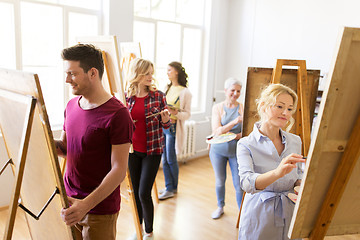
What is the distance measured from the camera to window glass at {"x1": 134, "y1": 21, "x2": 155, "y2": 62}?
4.50m

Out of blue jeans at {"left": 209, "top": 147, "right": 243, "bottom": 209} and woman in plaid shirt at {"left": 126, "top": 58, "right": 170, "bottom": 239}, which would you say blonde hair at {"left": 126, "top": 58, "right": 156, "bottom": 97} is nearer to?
woman in plaid shirt at {"left": 126, "top": 58, "right": 170, "bottom": 239}

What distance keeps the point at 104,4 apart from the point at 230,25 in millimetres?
2519

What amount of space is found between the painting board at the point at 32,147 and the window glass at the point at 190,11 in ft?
13.2

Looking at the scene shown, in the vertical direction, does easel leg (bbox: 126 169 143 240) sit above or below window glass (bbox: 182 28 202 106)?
below

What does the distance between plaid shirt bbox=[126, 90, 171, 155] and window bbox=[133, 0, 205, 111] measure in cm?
210

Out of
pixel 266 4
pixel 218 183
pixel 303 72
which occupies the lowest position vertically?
pixel 218 183

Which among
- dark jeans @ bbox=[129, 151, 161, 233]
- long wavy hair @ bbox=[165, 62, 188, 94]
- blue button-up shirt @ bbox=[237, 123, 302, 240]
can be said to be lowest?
dark jeans @ bbox=[129, 151, 161, 233]

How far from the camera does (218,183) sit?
3.25 m

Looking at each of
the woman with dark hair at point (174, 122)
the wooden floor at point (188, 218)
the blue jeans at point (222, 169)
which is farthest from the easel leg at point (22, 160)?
A: the woman with dark hair at point (174, 122)

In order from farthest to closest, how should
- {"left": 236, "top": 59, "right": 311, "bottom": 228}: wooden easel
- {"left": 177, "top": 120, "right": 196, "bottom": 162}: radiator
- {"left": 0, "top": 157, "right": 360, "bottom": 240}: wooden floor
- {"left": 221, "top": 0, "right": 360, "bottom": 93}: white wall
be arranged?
{"left": 177, "top": 120, "right": 196, "bottom": 162}: radiator → {"left": 221, "top": 0, "right": 360, "bottom": 93}: white wall → {"left": 0, "top": 157, "right": 360, "bottom": 240}: wooden floor → {"left": 236, "top": 59, "right": 311, "bottom": 228}: wooden easel

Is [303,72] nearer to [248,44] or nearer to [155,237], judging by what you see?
[155,237]

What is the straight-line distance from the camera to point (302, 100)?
250cm

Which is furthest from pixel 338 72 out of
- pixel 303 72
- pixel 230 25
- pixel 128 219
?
pixel 230 25

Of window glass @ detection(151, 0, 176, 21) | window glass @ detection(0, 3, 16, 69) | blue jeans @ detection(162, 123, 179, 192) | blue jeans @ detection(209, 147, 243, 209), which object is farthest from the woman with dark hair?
window glass @ detection(0, 3, 16, 69)
